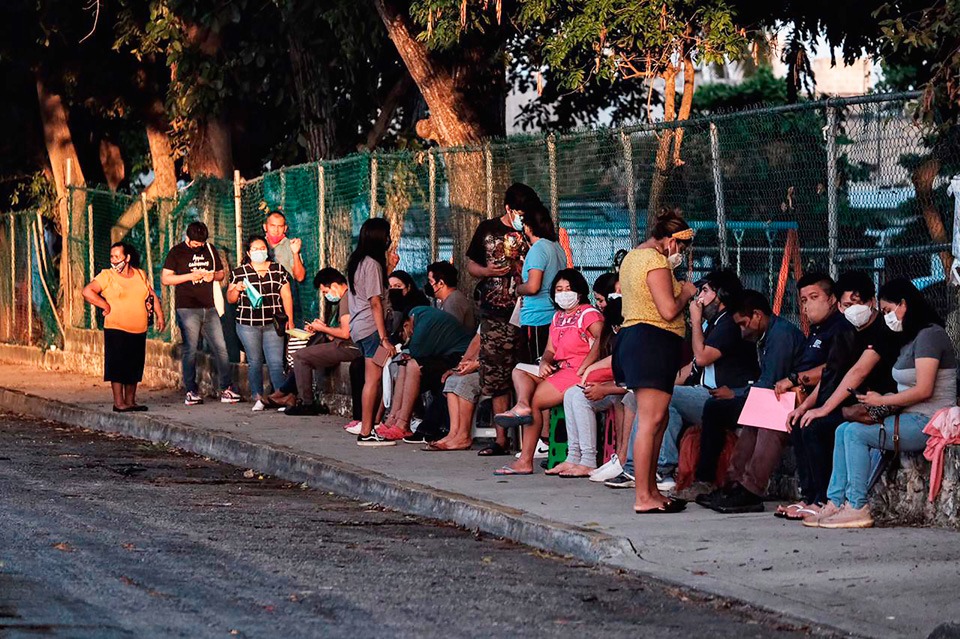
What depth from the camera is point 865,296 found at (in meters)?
10.0

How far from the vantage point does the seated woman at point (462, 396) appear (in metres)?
13.5

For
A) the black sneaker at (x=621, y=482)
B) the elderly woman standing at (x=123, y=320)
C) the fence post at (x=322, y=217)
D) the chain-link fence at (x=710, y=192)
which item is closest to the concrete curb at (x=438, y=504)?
the elderly woman standing at (x=123, y=320)

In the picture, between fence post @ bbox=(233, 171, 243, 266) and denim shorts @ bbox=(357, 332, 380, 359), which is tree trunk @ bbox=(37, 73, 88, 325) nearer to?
fence post @ bbox=(233, 171, 243, 266)

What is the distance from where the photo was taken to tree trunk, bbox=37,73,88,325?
2559cm

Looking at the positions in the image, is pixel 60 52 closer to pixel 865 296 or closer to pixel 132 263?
pixel 132 263

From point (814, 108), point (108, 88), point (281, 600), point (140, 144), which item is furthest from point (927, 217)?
point (140, 144)

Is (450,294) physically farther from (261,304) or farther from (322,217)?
(322,217)

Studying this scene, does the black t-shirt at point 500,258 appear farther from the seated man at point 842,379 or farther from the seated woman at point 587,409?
the seated man at point 842,379

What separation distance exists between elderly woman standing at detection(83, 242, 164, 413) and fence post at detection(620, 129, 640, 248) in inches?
240

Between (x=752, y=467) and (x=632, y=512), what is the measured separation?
766 mm

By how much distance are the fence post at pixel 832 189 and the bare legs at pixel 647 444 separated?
5.22ft

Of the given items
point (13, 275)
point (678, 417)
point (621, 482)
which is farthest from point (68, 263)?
point (678, 417)

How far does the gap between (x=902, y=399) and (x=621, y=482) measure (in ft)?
7.64

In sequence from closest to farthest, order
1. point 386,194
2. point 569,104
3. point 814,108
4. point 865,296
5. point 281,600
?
point 281,600 → point 865,296 → point 814,108 → point 386,194 → point 569,104
